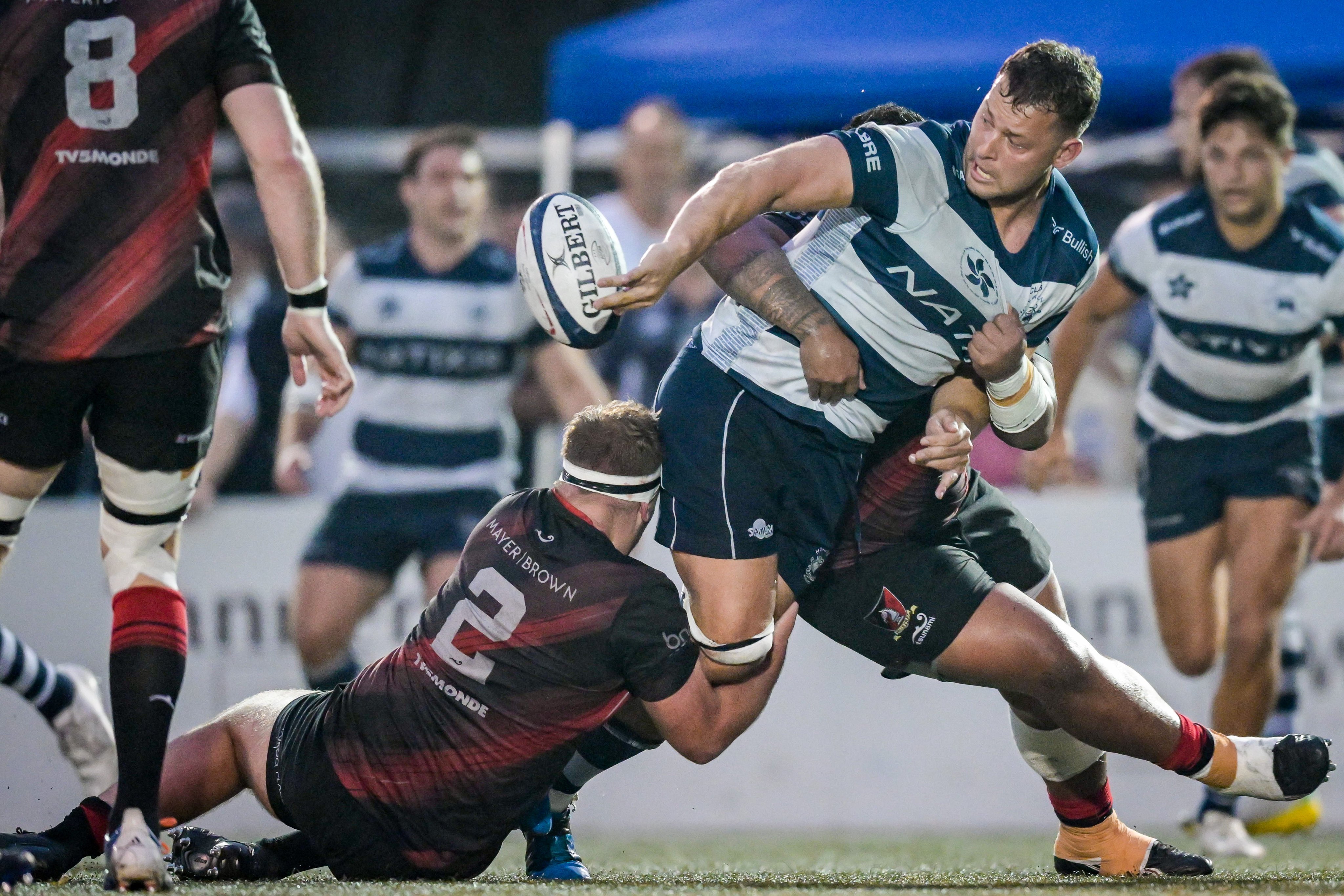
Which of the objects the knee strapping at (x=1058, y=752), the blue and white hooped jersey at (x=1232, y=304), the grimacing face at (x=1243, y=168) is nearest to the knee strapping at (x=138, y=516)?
the knee strapping at (x=1058, y=752)

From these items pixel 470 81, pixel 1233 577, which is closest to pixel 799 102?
pixel 1233 577

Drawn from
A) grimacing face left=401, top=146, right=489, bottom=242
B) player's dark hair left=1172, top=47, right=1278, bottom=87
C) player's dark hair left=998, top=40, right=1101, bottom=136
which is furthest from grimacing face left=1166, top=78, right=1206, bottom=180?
grimacing face left=401, top=146, right=489, bottom=242

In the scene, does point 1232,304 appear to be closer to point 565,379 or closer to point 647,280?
point 565,379

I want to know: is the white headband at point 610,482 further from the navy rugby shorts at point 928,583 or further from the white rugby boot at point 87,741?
the white rugby boot at point 87,741

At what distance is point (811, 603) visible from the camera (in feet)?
13.7

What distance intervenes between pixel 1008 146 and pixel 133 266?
1983 millimetres

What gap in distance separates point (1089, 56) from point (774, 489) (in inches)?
49.4

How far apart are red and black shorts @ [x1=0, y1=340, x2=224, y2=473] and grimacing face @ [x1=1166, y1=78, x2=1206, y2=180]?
12.8 ft

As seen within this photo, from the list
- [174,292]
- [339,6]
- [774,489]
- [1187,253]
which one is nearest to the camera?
[174,292]

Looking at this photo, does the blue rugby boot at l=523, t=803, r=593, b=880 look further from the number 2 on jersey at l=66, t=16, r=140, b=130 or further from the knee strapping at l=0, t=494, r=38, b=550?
the number 2 on jersey at l=66, t=16, r=140, b=130

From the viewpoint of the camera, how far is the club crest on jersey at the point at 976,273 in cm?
377

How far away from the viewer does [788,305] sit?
149 inches

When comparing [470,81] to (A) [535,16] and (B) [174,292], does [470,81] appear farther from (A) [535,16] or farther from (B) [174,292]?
(B) [174,292]

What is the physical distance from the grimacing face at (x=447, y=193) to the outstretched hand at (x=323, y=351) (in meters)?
2.79
